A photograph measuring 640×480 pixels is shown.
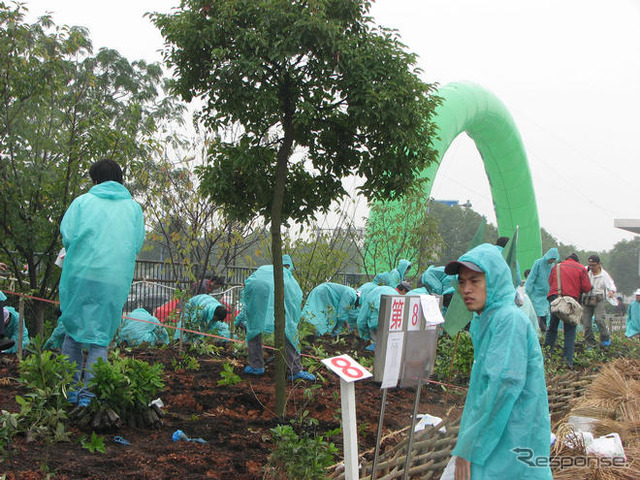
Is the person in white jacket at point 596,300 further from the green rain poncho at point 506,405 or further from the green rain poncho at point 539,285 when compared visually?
the green rain poncho at point 506,405

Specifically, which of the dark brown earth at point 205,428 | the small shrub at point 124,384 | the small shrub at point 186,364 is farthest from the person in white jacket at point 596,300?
the small shrub at point 124,384

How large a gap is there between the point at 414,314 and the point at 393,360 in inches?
11.1

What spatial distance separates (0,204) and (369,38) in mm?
4480

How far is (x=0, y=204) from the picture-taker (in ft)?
22.0

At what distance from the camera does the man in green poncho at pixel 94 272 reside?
4.25 m

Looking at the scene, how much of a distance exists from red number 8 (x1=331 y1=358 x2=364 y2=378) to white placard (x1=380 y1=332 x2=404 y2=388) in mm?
249

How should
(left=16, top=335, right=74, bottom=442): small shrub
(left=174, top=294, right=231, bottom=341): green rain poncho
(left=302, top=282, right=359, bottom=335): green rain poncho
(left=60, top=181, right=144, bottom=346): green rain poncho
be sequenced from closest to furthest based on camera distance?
(left=16, top=335, right=74, bottom=442): small shrub → (left=60, top=181, right=144, bottom=346): green rain poncho → (left=174, top=294, right=231, bottom=341): green rain poncho → (left=302, top=282, right=359, bottom=335): green rain poncho

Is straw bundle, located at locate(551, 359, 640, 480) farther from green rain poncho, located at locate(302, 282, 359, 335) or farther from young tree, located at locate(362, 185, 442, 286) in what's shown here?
young tree, located at locate(362, 185, 442, 286)

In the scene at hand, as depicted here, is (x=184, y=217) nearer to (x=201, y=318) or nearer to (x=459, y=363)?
(x=201, y=318)

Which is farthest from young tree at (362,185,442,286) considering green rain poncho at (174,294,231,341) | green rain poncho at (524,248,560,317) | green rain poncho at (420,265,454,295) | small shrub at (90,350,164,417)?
small shrub at (90,350,164,417)

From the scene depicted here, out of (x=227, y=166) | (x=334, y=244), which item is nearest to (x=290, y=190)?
(x=227, y=166)

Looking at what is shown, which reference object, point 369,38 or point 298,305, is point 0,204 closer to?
point 298,305

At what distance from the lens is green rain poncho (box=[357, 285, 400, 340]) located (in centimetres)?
845

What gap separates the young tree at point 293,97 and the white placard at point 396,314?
1.65 metres
